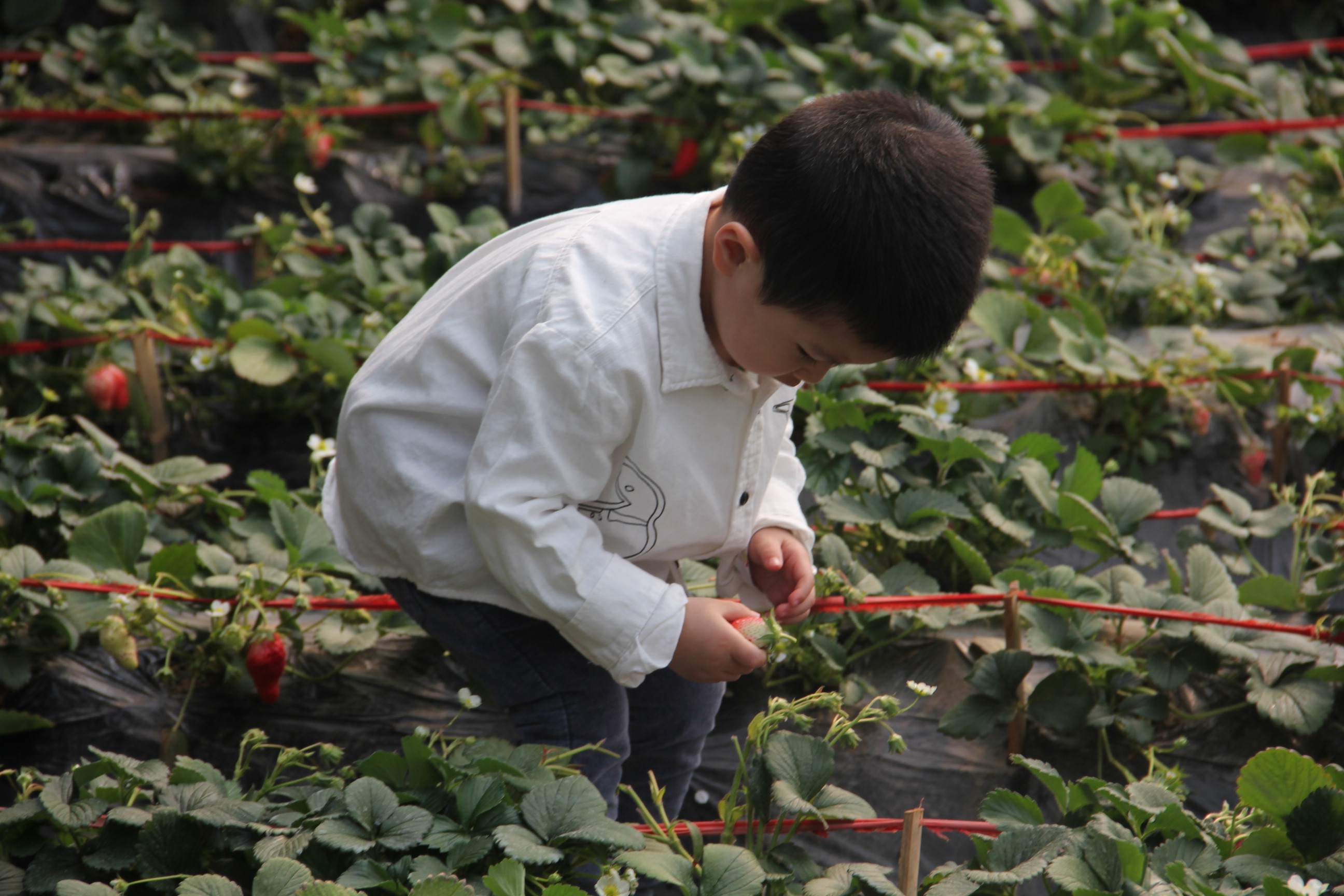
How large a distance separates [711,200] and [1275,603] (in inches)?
42.2

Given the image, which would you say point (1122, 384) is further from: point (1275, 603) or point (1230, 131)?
point (1230, 131)

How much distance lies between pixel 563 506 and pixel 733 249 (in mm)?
285

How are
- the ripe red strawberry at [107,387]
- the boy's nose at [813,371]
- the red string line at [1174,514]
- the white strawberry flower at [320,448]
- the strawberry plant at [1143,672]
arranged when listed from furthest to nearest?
the ripe red strawberry at [107,387], the red string line at [1174,514], the white strawberry flower at [320,448], the strawberry plant at [1143,672], the boy's nose at [813,371]

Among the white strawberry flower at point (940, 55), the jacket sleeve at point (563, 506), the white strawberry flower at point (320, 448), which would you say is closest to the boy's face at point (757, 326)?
the jacket sleeve at point (563, 506)

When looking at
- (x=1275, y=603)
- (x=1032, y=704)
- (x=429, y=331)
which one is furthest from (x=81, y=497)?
(x=1275, y=603)

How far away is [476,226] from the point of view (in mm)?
2355

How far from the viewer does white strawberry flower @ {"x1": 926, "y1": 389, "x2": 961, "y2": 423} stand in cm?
185

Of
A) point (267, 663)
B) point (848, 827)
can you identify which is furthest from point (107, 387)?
point (848, 827)

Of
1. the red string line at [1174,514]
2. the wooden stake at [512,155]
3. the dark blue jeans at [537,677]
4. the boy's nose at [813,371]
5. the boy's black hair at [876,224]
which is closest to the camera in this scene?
the boy's black hair at [876,224]

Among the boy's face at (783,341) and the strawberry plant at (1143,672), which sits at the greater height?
the boy's face at (783,341)

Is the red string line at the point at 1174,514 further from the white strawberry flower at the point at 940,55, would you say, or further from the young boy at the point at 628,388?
the white strawberry flower at the point at 940,55

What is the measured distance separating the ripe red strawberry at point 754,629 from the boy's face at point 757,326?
25 centimetres

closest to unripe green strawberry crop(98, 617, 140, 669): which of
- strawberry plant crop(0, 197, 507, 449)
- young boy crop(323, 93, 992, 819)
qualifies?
young boy crop(323, 93, 992, 819)

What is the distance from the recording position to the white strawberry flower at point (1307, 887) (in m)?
1.02
